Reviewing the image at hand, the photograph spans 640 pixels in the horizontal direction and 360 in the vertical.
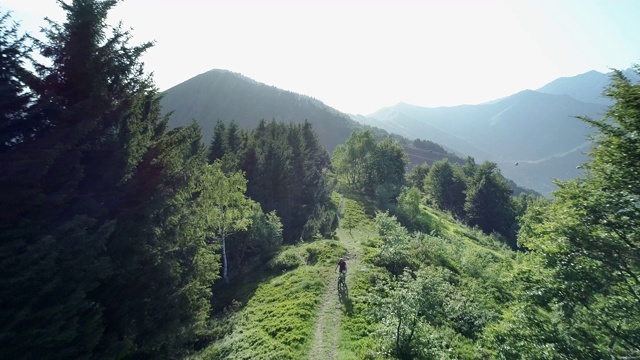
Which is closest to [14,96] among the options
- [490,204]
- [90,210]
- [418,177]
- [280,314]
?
[90,210]

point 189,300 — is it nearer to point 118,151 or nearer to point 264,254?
point 118,151

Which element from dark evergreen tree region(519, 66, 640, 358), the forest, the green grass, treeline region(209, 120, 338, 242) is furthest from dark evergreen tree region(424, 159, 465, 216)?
dark evergreen tree region(519, 66, 640, 358)

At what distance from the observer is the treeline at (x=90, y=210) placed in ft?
32.8

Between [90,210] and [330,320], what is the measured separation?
15.6 metres

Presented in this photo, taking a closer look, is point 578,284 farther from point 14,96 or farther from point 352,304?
point 14,96

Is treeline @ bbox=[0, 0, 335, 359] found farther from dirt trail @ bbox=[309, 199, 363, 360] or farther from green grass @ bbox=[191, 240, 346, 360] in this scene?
dirt trail @ bbox=[309, 199, 363, 360]

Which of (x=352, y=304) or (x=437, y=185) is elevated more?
(x=352, y=304)

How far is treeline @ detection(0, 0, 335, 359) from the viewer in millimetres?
9992

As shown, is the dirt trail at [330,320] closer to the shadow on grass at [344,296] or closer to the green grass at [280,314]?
the shadow on grass at [344,296]

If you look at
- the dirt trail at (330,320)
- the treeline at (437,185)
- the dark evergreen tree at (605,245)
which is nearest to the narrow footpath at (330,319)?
the dirt trail at (330,320)

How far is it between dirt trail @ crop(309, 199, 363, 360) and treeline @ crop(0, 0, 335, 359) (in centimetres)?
711

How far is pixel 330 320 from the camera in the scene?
72.1ft

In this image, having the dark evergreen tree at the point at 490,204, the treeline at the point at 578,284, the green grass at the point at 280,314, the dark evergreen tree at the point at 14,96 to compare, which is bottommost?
the dark evergreen tree at the point at 490,204

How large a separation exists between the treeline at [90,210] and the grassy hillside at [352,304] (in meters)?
4.94
